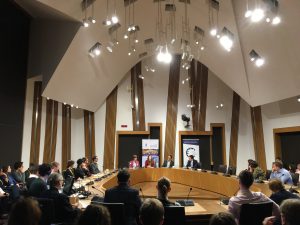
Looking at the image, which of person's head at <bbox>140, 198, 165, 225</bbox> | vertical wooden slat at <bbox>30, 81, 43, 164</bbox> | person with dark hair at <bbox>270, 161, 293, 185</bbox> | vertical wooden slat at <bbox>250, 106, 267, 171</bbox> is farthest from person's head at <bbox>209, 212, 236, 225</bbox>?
vertical wooden slat at <bbox>250, 106, 267, 171</bbox>

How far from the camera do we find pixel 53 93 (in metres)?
7.89

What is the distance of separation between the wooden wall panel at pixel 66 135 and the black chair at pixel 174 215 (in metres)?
8.39

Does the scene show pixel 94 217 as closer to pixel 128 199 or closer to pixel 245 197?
pixel 128 199

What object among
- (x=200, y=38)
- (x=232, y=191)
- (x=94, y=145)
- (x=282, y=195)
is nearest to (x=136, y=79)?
(x=94, y=145)

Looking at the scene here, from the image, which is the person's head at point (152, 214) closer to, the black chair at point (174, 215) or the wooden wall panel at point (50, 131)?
the black chair at point (174, 215)

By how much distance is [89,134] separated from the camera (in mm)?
11445

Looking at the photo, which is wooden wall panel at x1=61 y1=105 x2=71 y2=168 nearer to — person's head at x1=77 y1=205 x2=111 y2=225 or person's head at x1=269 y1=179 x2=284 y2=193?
person's head at x1=269 y1=179 x2=284 y2=193

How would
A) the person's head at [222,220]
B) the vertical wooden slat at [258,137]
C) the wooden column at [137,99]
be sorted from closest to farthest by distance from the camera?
1. the person's head at [222,220]
2. the vertical wooden slat at [258,137]
3. the wooden column at [137,99]

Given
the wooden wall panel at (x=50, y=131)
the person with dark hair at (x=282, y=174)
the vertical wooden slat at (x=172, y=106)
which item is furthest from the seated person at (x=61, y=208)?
the vertical wooden slat at (x=172, y=106)

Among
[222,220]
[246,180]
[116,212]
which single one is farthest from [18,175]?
[222,220]

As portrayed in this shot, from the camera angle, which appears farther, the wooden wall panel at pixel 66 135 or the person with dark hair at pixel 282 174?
the wooden wall panel at pixel 66 135

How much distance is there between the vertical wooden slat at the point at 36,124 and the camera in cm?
907

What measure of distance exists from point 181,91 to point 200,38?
3.67 m

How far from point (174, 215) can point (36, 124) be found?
7.78m
